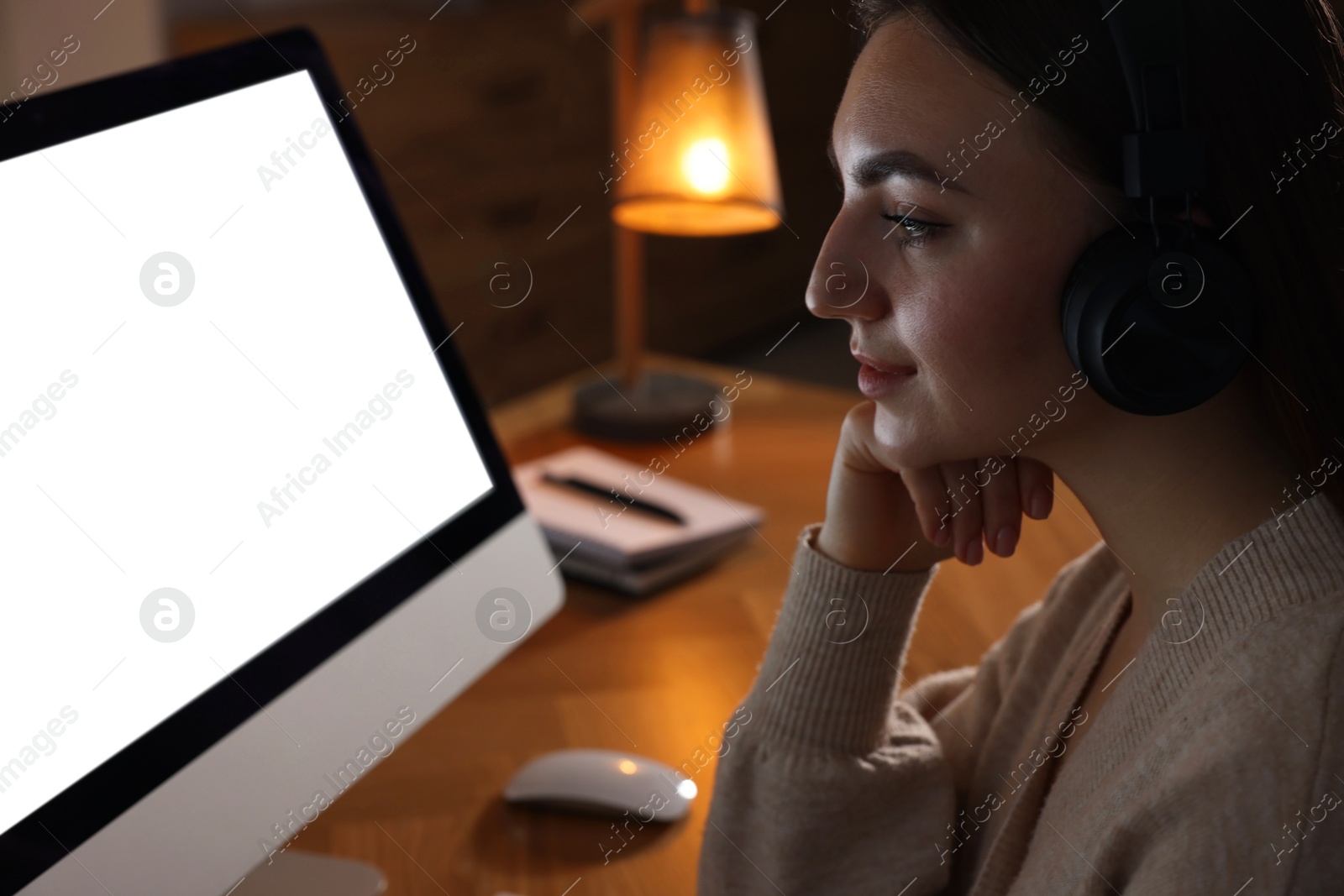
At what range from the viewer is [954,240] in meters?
0.64

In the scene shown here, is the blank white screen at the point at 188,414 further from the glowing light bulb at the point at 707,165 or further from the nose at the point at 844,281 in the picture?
the glowing light bulb at the point at 707,165

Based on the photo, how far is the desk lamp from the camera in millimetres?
1439

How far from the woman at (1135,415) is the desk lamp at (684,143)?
30.1 inches

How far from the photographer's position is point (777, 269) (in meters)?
3.74

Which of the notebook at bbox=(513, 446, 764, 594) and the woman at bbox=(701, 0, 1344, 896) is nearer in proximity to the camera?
the woman at bbox=(701, 0, 1344, 896)

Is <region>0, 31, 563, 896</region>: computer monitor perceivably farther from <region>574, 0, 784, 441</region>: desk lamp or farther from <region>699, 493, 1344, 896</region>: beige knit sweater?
<region>574, 0, 784, 441</region>: desk lamp

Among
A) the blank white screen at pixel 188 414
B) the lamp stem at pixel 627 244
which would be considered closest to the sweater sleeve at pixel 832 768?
the blank white screen at pixel 188 414

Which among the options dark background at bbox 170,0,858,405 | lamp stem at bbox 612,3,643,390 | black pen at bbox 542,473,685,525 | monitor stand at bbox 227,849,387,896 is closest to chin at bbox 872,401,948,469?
monitor stand at bbox 227,849,387,896

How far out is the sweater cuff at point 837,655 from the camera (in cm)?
85

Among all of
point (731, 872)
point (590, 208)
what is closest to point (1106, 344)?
point (731, 872)

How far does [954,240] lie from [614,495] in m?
0.72

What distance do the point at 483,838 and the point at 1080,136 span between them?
0.61 m

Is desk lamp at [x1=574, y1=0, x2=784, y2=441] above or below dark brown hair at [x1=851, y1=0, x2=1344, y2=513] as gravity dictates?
above

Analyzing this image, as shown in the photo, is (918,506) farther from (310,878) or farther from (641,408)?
(641,408)
